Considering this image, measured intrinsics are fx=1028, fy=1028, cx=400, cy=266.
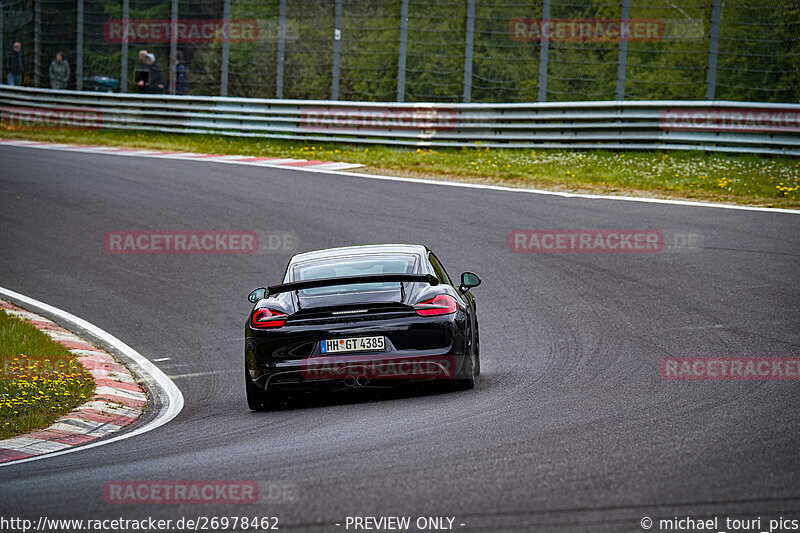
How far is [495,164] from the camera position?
20828mm

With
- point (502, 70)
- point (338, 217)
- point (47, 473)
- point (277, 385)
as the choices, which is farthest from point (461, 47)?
point (47, 473)

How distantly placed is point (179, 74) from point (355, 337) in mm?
20624

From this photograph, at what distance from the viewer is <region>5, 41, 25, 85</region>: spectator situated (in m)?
30.0

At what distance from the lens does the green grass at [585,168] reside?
57.9ft

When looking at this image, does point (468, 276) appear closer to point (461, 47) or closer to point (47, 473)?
point (47, 473)

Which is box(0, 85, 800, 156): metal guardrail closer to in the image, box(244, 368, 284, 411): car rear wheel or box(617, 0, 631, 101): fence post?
box(617, 0, 631, 101): fence post

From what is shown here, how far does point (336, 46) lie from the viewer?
2438 centimetres

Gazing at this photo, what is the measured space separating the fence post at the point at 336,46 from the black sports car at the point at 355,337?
655 inches

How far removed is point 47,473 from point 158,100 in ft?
70.7

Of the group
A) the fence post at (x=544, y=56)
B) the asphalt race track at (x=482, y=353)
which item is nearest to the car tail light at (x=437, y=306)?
the asphalt race track at (x=482, y=353)

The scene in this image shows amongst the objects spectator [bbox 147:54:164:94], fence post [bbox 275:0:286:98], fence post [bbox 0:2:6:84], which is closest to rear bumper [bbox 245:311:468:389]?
fence post [bbox 275:0:286:98]
